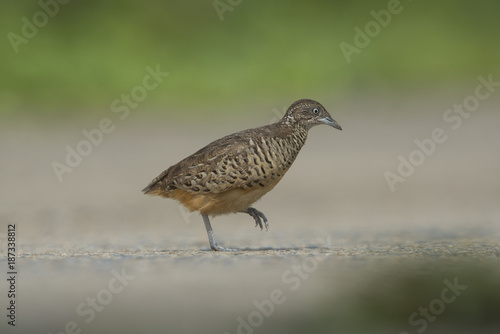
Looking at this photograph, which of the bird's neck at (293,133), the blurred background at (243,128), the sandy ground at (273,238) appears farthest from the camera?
the bird's neck at (293,133)

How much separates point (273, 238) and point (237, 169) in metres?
1.48

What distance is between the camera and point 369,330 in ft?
18.6

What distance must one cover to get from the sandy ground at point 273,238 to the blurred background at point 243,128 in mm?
30

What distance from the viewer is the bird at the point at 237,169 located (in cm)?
830

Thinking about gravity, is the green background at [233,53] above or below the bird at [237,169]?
above

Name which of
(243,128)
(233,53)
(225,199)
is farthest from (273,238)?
(233,53)

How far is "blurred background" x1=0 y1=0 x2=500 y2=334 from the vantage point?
260 inches

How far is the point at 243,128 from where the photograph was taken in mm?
16172

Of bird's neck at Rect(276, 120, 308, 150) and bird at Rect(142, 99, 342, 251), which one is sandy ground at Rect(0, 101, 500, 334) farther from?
bird's neck at Rect(276, 120, 308, 150)

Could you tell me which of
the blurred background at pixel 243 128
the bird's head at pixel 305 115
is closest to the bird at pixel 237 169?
the bird's head at pixel 305 115

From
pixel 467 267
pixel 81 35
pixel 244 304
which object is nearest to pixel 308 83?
pixel 81 35

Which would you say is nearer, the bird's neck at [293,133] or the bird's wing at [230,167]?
the bird's wing at [230,167]

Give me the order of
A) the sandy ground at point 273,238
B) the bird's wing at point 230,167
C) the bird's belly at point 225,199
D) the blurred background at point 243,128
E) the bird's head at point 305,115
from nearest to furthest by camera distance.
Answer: the sandy ground at point 273,238 → the blurred background at point 243,128 → the bird's wing at point 230,167 → the bird's belly at point 225,199 → the bird's head at point 305,115

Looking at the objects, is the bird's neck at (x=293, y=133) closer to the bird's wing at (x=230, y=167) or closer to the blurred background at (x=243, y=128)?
the bird's wing at (x=230, y=167)
